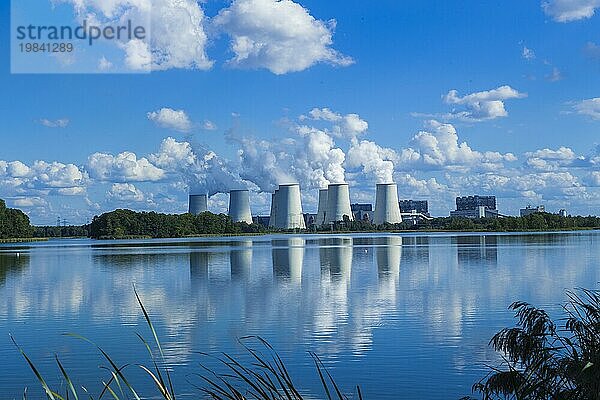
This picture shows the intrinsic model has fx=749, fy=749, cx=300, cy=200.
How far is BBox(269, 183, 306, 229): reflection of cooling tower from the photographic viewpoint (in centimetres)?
8431

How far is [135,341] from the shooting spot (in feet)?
44.3

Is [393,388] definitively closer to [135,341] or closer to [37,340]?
[135,341]

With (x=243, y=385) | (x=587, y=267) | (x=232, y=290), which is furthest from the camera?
(x=587, y=267)

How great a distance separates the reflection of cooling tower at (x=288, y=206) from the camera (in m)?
84.3

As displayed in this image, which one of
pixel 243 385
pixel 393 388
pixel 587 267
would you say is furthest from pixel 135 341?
pixel 587 267

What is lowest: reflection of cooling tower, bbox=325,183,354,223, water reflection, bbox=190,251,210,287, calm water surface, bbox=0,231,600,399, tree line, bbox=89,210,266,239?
calm water surface, bbox=0,231,600,399

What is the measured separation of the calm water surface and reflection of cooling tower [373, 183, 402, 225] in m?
54.0

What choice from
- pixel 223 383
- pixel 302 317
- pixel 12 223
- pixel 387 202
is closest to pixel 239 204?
pixel 387 202

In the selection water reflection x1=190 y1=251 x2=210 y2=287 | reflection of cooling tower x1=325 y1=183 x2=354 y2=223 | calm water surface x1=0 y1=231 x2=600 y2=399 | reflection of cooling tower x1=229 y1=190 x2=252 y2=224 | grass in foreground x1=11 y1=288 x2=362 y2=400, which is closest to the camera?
grass in foreground x1=11 y1=288 x2=362 y2=400

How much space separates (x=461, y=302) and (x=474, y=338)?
557 centimetres

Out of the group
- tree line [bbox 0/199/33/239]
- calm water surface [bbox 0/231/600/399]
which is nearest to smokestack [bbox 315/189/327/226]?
tree line [bbox 0/199/33/239]

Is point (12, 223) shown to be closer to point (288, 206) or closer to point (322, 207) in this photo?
point (288, 206)

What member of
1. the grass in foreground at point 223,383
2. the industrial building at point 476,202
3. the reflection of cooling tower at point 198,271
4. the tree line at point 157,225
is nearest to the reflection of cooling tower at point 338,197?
the tree line at point 157,225

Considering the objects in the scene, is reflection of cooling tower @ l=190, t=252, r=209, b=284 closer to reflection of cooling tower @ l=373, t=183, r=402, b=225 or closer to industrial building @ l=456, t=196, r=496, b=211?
reflection of cooling tower @ l=373, t=183, r=402, b=225
